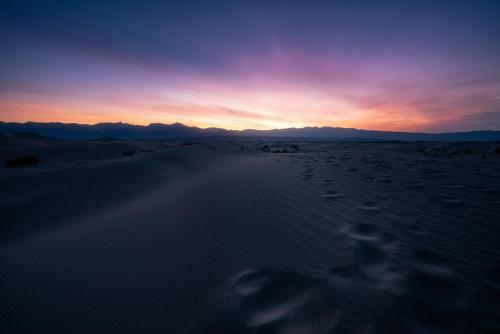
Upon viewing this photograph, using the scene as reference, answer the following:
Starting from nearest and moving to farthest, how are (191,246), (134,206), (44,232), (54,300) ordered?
(54,300) → (191,246) → (44,232) → (134,206)

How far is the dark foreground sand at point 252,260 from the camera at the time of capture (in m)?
1.18

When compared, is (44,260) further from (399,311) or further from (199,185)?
(199,185)

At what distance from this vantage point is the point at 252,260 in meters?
1.72

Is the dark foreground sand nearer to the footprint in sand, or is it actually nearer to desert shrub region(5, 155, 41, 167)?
the footprint in sand

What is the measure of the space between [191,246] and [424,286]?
1.66 metres

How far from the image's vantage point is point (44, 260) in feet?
5.76

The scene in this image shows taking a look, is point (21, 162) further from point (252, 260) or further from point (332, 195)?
point (332, 195)

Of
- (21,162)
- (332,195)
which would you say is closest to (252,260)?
(332,195)

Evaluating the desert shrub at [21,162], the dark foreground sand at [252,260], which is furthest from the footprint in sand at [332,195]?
the desert shrub at [21,162]

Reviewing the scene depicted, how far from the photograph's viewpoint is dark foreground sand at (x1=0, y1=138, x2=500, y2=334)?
118 centimetres

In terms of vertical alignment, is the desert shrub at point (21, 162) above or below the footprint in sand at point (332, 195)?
below

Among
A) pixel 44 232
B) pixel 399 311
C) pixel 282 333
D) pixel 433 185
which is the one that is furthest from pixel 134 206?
pixel 433 185

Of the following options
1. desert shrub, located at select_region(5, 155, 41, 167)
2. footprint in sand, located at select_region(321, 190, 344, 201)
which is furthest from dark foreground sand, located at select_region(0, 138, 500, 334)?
desert shrub, located at select_region(5, 155, 41, 167)

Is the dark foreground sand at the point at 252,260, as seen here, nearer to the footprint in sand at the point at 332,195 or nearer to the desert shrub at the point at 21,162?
the footprint in sand at the point at 332,195
